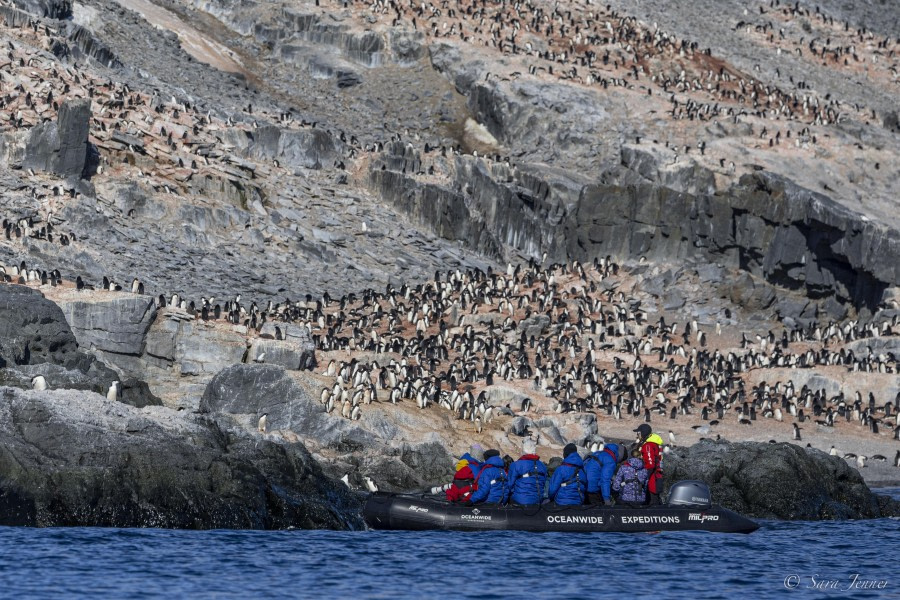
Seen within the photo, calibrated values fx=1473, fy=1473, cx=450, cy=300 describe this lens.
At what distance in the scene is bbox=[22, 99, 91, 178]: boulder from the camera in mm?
54219

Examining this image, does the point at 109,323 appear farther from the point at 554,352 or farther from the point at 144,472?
the point at 144,472

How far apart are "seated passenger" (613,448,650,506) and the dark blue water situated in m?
0.61

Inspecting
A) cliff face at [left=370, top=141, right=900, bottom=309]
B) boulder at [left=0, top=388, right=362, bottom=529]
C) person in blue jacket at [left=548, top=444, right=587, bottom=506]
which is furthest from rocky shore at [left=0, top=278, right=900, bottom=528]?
cliff face at [left=370, top=141, right=900, bottom=309]

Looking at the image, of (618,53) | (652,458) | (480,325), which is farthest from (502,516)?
(618,53)

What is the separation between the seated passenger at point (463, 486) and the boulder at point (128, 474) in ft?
7.39

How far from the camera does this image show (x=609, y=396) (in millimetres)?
44688

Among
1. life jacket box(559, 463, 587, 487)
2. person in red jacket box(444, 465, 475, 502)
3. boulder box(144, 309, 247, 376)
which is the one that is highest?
boulder box(144, 309, 247, 376)

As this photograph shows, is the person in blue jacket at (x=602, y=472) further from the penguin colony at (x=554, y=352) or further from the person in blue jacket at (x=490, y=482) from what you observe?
the penguin colony at (x=554, y=352)

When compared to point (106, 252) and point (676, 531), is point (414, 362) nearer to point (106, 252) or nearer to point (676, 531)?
point (106, 252)

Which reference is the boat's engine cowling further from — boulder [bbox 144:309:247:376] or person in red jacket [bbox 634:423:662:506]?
boulder [bbox 144:309:247:376]

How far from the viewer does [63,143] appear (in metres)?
54.2

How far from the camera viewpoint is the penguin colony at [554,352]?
42.7 metres

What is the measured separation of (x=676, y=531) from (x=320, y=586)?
7.69 meters

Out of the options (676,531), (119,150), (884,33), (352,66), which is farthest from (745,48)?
(676,531)
